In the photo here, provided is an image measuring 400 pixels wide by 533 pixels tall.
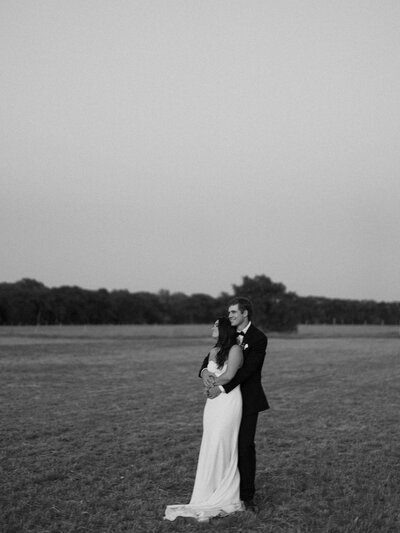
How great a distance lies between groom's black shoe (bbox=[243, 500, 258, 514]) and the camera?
20.0 ft

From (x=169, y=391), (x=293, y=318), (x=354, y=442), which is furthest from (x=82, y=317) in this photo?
(x=354, y=442)

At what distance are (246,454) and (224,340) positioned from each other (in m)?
1.30

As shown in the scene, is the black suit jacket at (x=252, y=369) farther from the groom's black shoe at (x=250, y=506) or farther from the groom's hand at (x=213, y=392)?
the groom's black shoe at (x=250, y=506)

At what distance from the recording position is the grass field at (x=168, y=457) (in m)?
5.86

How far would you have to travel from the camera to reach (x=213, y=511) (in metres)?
Result: 5.83

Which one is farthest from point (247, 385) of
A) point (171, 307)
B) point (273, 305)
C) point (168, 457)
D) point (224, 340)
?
point (171, 307)

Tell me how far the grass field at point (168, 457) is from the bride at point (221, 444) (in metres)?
0.23

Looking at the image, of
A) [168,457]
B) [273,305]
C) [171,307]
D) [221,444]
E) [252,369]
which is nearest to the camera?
[221,444]

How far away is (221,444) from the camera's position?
5.96m

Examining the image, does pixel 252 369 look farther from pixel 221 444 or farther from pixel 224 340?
pixel 221 444

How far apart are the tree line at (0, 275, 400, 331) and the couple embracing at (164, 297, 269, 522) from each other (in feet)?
225

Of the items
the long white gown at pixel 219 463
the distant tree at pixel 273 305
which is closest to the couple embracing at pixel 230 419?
the long white gown at pixel 219 463

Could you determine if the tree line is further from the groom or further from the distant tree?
the groom

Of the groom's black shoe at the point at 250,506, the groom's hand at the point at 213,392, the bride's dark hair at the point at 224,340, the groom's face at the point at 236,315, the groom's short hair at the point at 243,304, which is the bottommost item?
the groom's black shoe at the point at 250,506
